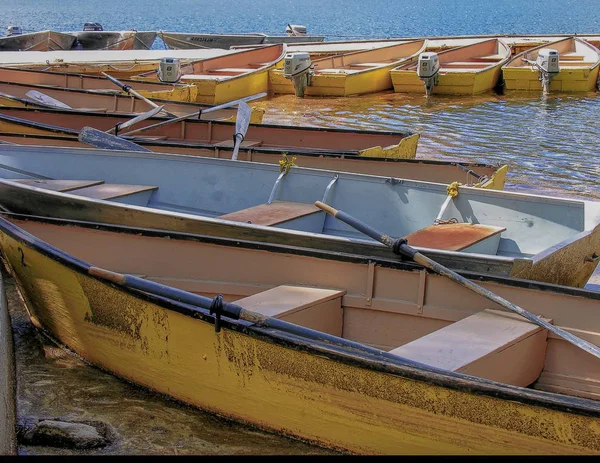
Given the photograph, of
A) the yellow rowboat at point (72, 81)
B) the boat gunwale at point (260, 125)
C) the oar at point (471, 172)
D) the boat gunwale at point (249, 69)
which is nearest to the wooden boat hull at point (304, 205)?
the oar at point (471, 172)

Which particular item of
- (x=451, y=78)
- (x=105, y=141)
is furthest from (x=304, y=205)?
(x=451, y=78)

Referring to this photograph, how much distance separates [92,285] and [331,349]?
181cm

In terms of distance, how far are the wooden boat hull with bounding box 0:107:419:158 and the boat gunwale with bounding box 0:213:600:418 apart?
14.9ft

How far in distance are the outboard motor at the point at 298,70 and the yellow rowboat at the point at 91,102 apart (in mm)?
5563

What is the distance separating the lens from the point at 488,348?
4617mm

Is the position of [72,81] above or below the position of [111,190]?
above

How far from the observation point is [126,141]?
8.85 m

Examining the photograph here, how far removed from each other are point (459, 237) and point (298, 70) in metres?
12.1

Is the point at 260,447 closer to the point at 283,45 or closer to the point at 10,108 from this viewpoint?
the point at 10,108

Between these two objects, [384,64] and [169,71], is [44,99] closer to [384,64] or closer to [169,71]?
[169,71]

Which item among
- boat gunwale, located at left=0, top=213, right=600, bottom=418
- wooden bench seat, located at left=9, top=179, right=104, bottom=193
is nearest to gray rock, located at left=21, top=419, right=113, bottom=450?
boat gunwale, located at left=0, top=213, right=600, bottom=418

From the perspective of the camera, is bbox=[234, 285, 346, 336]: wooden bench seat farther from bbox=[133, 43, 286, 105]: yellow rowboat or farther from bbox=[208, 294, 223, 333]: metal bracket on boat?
bbox=[133, 43, 286, 105]: yellow rowboat

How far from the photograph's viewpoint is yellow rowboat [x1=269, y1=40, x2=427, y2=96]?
59.0 ft
